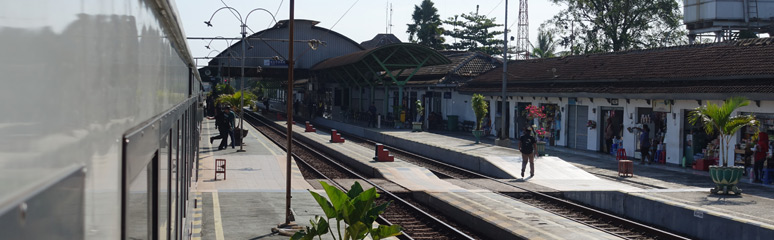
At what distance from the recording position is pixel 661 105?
27250 millimetres

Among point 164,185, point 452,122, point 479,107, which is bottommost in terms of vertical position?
point 452,122

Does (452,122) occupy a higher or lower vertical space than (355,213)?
higher

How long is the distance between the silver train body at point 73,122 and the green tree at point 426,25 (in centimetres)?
9255

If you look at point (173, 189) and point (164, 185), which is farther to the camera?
point (173, 189)

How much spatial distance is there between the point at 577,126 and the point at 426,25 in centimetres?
6536

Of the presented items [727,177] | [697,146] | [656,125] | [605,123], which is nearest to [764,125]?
[697,146]

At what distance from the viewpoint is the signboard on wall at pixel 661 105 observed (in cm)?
2667

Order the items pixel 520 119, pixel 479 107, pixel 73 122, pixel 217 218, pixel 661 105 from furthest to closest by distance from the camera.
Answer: pixel 520 119 < pixel 479 107 < pixel 661 105 < pixel 217 218 < pixel 73 122

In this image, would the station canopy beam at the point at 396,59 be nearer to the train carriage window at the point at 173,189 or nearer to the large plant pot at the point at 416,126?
the large plant pot at the point at 416,126

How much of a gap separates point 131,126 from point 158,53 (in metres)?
1.34

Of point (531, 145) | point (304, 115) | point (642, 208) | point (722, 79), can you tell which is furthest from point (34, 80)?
point (304, 115)

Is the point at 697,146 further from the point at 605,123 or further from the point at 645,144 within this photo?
the point at 605,123

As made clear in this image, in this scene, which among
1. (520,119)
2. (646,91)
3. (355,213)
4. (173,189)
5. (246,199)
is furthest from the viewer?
(520,119)

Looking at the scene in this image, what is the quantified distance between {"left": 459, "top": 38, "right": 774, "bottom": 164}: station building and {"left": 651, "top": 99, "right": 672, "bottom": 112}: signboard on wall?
1.3 inches
